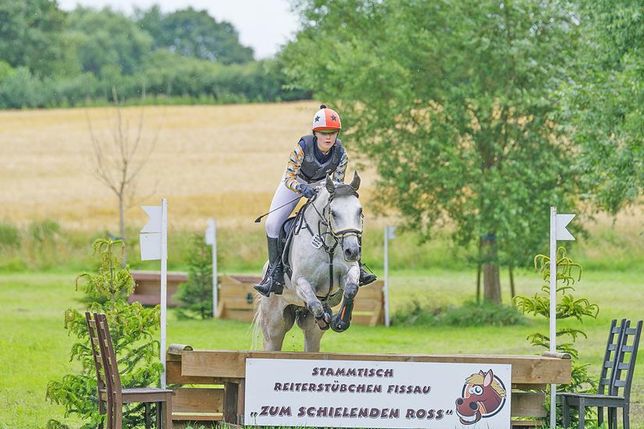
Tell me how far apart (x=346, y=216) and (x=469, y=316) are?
618 inches

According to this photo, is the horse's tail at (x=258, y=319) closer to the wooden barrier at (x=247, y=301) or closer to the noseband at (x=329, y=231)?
the noseband at (x=329, y=231)

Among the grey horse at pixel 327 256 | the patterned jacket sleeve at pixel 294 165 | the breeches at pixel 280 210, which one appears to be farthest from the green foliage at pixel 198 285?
the patterned jacket sleeve at pixel 294 165

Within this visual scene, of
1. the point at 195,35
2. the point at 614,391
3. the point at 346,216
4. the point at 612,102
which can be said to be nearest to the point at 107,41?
the point at 195,35

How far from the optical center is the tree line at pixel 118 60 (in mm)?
73438

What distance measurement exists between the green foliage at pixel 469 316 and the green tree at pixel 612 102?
16.9 ft

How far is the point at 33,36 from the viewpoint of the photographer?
84188 mm

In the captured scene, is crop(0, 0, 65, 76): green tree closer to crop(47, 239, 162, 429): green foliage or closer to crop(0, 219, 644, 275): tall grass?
crop(0, 219, 644, 275): tall grass

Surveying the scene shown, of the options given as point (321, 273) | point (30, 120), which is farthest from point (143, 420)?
point (30, 120)

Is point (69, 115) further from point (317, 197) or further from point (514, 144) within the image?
point (317, 197)

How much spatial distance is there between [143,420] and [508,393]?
2.84 metres

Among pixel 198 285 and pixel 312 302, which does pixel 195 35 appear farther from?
pixel 312 302

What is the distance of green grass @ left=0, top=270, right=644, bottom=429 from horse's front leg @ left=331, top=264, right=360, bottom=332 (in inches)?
116

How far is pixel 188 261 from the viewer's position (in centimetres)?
2658

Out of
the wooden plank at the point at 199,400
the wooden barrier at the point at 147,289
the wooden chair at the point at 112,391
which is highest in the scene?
the wooden chair at the point at 112,391
